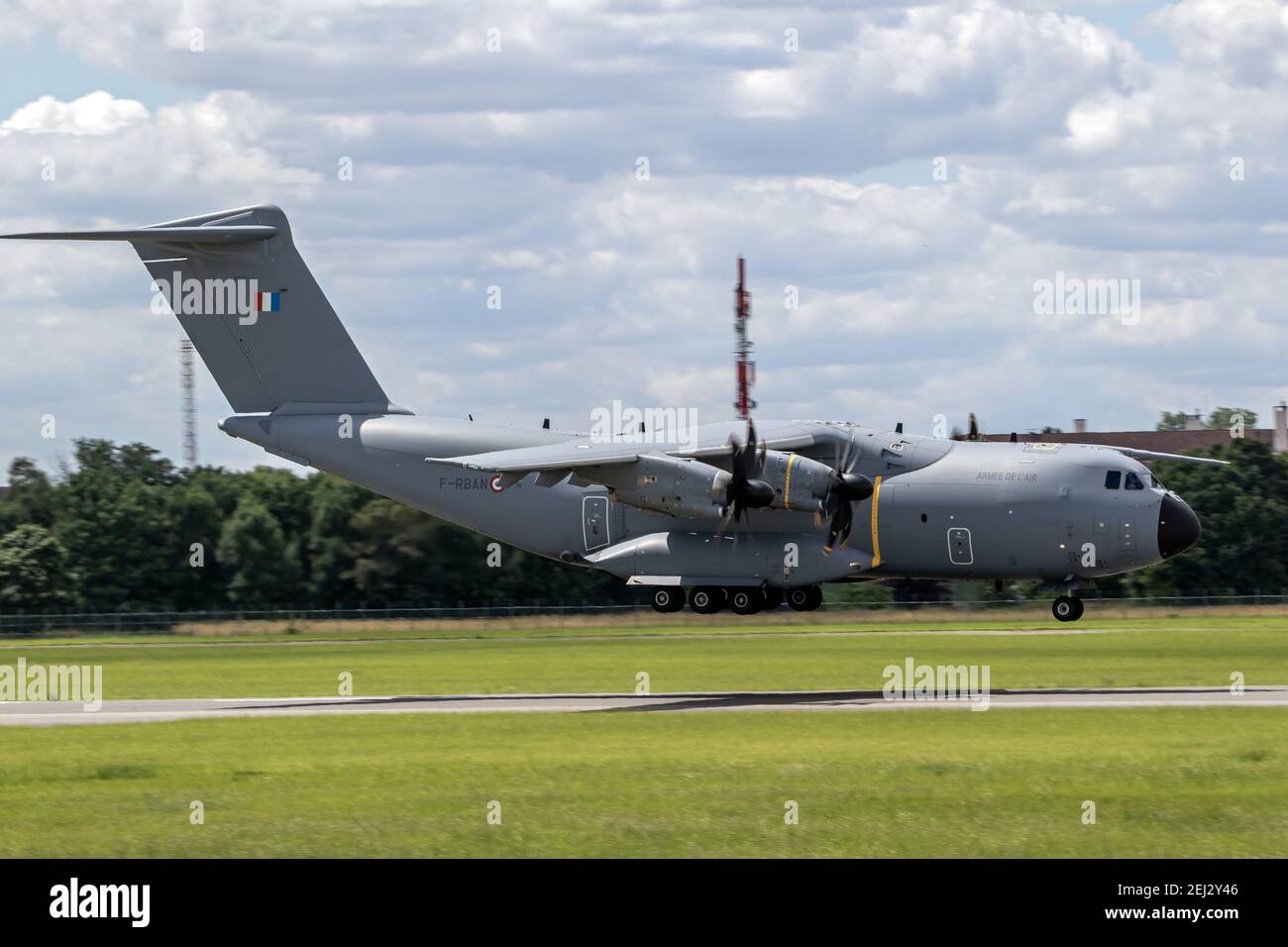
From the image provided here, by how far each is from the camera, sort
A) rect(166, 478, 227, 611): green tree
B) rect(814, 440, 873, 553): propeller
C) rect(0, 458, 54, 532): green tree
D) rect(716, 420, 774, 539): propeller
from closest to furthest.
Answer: rect(716, 420, 774, 539): propeller → rect(814, 440, 873, 553): propeller → rect(166, 478, 227, 611): green tree → rect(0, 458, 54, 532): green tree

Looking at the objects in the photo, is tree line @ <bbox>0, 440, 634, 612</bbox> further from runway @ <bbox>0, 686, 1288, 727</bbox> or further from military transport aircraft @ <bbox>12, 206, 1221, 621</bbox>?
runway @ <bbox>0, 686, 1288, 727</bbox>

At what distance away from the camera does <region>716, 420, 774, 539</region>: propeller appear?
3459 cm

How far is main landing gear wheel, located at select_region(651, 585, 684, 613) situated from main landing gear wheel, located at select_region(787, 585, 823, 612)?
2.42 meters

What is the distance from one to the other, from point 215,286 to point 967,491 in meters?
17.5

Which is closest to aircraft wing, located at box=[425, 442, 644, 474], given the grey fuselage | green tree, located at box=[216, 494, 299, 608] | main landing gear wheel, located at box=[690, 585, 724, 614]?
the grey fuselage

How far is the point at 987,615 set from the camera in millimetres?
63531

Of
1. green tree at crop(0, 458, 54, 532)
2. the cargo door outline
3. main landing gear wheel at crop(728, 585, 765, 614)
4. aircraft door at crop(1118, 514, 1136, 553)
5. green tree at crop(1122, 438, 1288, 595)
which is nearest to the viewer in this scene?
aircraft door at crop(1118, 514, 1136, 553)

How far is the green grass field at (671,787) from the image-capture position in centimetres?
1700

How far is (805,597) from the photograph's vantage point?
121ft

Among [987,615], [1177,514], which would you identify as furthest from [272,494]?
[1177,514]

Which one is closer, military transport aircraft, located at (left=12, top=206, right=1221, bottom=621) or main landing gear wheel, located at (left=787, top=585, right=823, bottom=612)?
military transport aircraft, located at (left=12, top=206, right=1221, bottom=621)

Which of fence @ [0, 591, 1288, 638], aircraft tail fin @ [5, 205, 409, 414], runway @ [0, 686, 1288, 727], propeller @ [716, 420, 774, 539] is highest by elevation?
aircraft tail fin @ [5, 205, 409, 414]

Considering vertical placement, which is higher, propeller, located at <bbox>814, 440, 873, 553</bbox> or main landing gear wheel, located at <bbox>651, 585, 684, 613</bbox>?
propeller, located at <bbox>814, 440, 873, 553</bbox>

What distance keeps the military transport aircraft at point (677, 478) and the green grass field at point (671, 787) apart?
7.26 m
